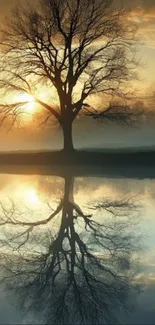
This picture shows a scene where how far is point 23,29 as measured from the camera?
2181 cm

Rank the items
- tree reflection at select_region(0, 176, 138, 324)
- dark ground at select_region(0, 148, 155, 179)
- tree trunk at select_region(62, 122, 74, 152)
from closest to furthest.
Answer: tree reflection at select_region(0, 176, 138, 324) < dark ground at select_region(0, 148, 155, 179) < tree trunk at select_region(62, 122, 74, 152)

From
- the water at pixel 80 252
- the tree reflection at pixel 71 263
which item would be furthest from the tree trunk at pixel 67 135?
the tree reflection at pixel 71 263

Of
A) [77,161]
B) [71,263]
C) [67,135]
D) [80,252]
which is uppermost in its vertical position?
[67,135]

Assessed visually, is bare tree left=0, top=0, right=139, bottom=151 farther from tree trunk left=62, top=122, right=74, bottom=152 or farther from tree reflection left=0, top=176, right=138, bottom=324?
tree reflection left=0, top=176, right=138, bottom=324

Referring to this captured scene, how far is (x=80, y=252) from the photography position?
5.36m

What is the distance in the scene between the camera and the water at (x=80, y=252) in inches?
149

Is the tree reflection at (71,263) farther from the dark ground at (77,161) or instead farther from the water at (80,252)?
the dark ground at (77,161)

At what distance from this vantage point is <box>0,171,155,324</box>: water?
378 centimetres

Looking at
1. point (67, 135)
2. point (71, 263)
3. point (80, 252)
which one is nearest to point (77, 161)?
point (67, 135)

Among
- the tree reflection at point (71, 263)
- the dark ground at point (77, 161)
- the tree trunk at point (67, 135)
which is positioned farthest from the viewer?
the tree trunk at point (67, 135)

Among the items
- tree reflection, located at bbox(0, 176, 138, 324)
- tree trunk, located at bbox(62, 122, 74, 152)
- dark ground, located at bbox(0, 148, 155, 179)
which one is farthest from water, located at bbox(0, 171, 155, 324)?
tree trunk, located at bbox(62, 122, 74, 152)

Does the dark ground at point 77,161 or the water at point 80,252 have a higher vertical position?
the dark ground at point 77,161

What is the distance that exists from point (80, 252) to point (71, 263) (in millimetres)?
446

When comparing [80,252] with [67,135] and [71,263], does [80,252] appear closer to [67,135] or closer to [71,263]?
[71,263]
